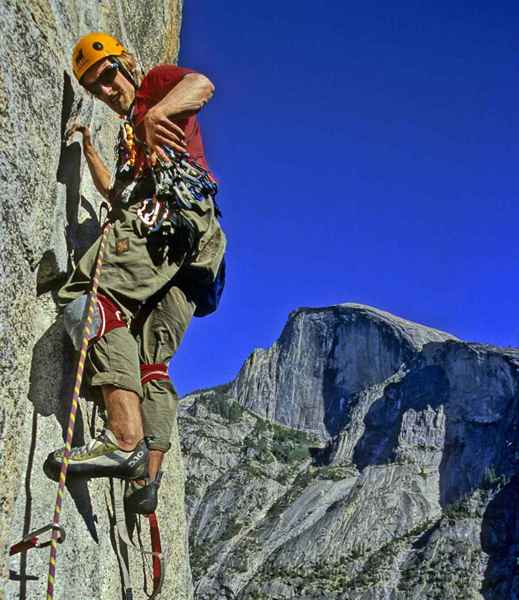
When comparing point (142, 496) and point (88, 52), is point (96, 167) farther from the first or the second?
point (142, 496)

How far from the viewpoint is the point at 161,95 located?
3.52 meters

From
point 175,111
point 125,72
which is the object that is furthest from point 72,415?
point 125,72

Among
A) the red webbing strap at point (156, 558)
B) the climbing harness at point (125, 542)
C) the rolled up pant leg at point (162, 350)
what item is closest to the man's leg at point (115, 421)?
the rolled up pant leg at point (162, 350)

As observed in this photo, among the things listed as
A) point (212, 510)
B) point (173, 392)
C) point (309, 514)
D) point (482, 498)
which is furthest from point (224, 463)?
point (173, 392)

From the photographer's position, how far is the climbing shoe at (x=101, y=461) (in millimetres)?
2863

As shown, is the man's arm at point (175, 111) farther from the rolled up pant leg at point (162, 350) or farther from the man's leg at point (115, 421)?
the man's leg at point (115, 421)

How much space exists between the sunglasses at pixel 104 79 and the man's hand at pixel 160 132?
0.93ft

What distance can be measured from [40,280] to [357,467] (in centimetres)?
9030

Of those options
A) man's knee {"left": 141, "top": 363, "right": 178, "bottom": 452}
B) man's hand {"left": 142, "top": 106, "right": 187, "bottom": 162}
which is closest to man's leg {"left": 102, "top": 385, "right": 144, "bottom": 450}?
man's knee {"left": 141, "top": 363, "right": 178, "bottom": 452}

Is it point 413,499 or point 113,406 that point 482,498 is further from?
point 113,406

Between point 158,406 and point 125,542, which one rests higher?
point 158,406

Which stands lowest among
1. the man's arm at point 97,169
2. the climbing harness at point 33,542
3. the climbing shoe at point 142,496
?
the climbing harness at point 33,542

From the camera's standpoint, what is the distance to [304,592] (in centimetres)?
6994

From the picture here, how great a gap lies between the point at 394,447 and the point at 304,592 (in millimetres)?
23864
